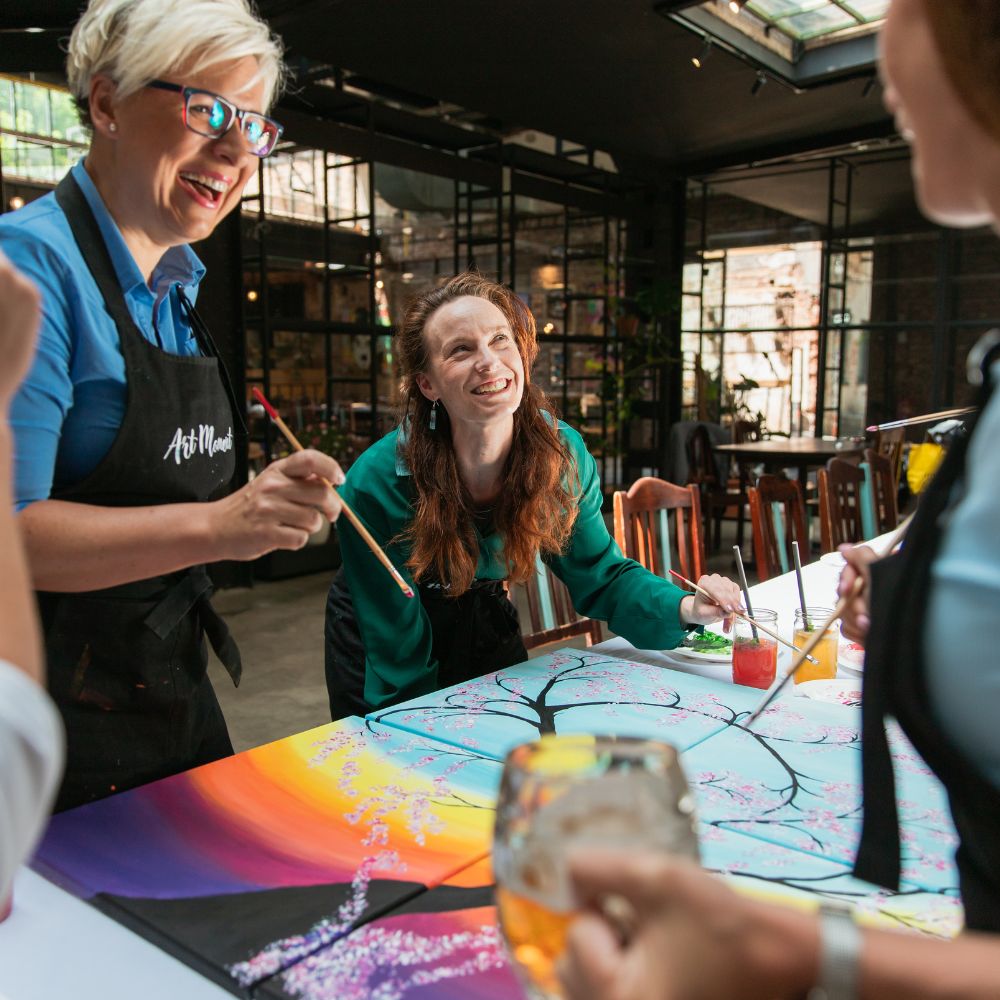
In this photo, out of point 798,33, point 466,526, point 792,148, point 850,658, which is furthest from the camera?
point 792,148

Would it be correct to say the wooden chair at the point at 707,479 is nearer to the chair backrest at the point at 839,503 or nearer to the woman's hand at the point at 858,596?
the chair backrest at the point at 839,503

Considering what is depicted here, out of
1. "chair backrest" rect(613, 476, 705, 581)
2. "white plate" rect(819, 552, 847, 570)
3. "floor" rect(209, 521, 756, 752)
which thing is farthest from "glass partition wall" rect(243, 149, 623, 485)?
"white plate" rect(819, 552, 847, 570)

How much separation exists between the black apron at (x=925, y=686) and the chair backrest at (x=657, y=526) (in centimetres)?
213

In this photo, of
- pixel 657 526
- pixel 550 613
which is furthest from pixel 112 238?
pixel 657 526

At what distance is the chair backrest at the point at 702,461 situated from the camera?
24.8ft

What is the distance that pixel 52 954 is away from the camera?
876mm

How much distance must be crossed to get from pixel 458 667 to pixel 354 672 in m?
0.28

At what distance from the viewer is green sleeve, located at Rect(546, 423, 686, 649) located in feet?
6.29

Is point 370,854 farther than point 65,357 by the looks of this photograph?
No

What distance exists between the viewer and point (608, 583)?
2.11 m

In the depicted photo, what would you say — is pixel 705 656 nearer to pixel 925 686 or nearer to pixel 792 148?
pixel 925 686

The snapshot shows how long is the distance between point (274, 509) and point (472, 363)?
1083 mm

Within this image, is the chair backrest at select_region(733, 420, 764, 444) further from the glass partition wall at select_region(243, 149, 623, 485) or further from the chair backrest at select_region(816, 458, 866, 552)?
the chair backrest at select_region(816, 458, 866, 552)

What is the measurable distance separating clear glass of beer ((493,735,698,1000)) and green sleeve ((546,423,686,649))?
4.61ft
